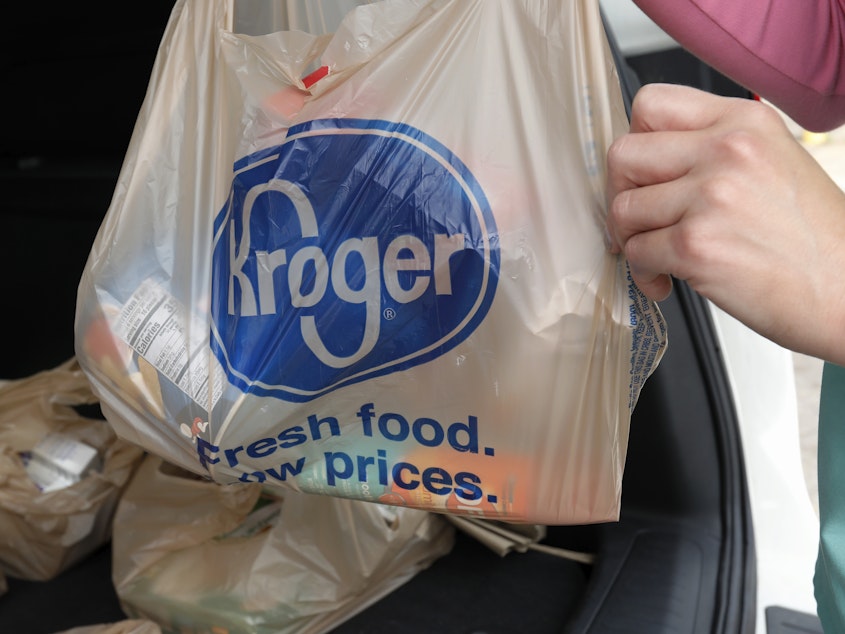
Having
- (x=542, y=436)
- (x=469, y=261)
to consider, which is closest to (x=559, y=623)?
(x=542, y=436)

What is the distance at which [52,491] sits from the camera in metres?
1.37

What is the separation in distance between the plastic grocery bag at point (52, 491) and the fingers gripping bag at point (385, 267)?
77 cm

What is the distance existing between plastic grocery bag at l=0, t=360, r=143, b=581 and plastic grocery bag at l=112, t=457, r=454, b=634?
0.14 metres

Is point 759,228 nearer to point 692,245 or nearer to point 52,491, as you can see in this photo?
point 692,245

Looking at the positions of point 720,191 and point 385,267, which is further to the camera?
point 385,267

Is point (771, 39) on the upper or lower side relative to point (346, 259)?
upper

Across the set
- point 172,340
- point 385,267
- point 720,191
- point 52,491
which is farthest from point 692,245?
point 52,491

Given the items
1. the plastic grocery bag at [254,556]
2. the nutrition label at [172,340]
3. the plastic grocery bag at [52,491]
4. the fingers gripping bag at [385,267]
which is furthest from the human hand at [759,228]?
the plastic grocery bag at [52,491]

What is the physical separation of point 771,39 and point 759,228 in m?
0.26

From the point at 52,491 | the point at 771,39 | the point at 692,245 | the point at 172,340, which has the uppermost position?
the point at 771,39

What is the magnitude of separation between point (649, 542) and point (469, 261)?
73 cm

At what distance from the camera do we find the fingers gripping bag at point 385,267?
1.91 feet

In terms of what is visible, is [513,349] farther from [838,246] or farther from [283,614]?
[283,614]

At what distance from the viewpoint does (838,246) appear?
417 millimetres
